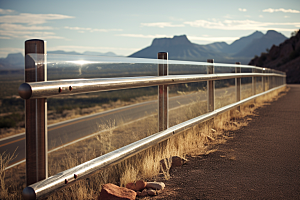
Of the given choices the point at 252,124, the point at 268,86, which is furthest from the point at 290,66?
the point at 252,124

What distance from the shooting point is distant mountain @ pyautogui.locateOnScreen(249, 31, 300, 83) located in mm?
56322

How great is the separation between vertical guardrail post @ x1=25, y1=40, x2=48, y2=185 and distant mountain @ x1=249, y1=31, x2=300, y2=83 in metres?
56.7

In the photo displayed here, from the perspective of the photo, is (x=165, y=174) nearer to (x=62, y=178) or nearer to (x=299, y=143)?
(x=62, y=178)

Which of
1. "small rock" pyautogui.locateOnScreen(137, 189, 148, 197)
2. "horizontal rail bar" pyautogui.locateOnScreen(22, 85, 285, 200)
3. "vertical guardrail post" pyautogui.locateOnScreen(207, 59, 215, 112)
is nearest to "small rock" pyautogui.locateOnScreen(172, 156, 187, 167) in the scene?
"horizontal rail bar" pyautogui.locateOnScreen(22, 85, 285, 200)

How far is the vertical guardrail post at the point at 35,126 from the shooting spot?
7.20 feet

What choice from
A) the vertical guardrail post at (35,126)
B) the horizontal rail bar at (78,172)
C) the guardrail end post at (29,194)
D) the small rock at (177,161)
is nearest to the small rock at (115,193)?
the horizontal rail bar at (78,172)

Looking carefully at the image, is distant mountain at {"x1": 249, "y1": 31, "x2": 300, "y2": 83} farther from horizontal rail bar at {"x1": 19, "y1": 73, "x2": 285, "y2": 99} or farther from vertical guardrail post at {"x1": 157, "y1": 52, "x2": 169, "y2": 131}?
horizontal rail bar at {"x1": 19, "y1": 73, "x2": 285, "y2": 99}

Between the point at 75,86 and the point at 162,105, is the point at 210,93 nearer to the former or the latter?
the point at 162,105

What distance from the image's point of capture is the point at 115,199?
2689mm

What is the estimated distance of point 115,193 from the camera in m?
2.79

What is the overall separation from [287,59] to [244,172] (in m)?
71.7

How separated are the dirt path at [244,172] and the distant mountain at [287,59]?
52962 millimetres

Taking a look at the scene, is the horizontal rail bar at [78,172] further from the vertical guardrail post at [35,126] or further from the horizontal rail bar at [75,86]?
the horizontal rail bar at [75,86]

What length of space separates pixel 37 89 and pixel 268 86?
15.0m
